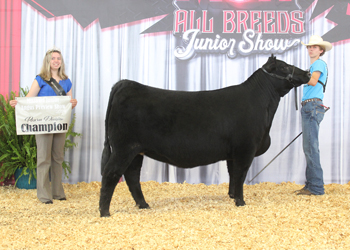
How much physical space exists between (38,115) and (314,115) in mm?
3611

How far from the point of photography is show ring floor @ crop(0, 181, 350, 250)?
234 centimetres

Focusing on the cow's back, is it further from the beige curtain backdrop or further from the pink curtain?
the pink curtain

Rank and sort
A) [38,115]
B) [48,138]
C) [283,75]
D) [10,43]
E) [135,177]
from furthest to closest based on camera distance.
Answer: [10,43] < [48,138] < [38,115] < [283,75] < [135,177]

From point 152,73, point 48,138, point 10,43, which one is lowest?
point 48,138

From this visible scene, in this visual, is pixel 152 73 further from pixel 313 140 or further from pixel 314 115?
pixel 313 140

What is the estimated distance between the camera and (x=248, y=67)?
512 centimetres

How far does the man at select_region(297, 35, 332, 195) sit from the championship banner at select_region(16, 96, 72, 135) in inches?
130

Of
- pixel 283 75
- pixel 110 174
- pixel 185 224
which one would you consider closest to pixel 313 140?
pixel 283 75

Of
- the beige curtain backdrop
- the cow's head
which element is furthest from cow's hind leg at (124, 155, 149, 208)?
the cow's head

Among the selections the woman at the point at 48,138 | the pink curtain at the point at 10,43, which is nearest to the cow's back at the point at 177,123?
the woman at the point at 48,138

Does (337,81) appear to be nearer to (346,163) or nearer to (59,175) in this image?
(346,163)

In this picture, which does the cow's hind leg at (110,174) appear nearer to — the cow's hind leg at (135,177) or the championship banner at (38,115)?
the cow's hind leg at (135,177)

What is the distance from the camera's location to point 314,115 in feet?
12.7

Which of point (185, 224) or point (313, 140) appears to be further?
point (313, 140)
